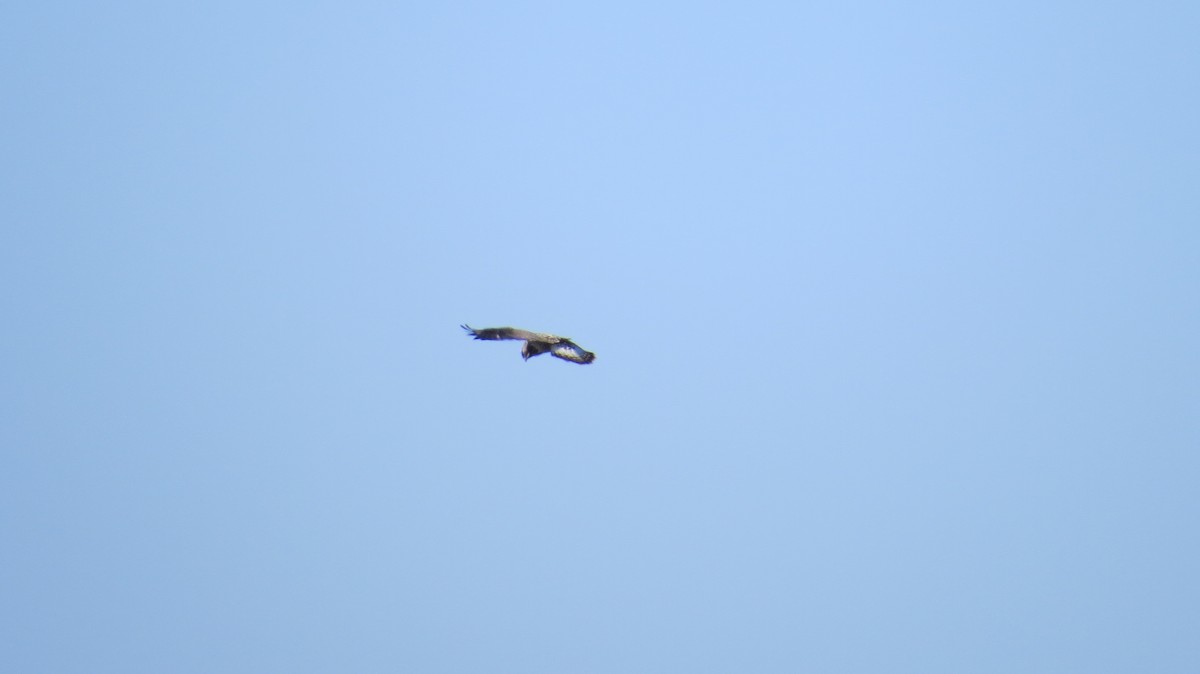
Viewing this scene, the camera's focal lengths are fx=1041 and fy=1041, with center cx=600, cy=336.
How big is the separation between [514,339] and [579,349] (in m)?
1.02

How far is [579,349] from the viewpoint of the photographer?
1583cm

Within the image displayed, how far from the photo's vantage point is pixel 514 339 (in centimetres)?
1598

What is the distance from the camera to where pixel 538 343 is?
15852 millimetres

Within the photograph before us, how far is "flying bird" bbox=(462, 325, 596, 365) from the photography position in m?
15.7

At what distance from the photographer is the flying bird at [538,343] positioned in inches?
619
